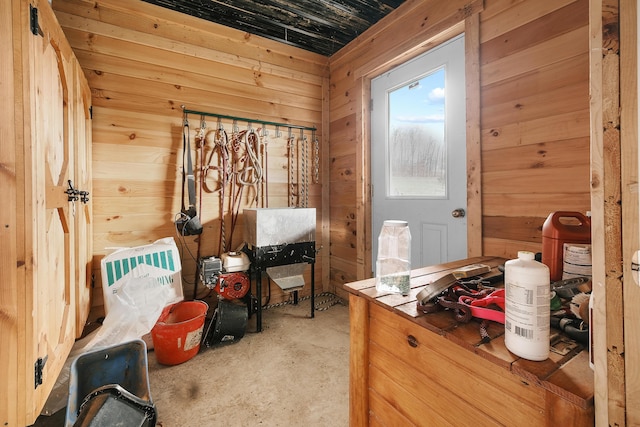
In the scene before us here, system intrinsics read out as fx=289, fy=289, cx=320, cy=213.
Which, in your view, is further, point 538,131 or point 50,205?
point 538,131

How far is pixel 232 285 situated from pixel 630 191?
237 cm

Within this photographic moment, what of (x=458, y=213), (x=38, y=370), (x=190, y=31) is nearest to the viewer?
(x=38, y=370)

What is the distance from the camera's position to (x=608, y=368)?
0.48 m

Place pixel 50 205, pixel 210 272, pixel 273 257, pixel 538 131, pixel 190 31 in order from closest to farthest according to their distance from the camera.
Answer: pixel 50 205
pixel 538 131
pixel 210 272
pixel 273 257
pixel 190 31


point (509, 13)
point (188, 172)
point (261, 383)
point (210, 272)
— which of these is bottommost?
point (261, 383)

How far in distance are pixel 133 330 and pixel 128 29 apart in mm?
2339

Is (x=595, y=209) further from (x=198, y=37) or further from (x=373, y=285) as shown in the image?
(x=198, y=37)

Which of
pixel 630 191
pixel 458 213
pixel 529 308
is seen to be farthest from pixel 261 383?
pixel 630 191

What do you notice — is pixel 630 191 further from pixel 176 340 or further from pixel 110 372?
pixel 176 340

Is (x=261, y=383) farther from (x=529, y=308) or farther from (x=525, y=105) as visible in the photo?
(x=525, y=105)

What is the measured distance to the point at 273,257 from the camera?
8.13 ft

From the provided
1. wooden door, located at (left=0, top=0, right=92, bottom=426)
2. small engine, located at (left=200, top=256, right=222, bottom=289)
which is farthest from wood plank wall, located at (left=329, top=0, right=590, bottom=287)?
wooden door, located at (left=0, top=0, right=92, bottom=426)

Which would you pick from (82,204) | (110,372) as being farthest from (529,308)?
(82,204)

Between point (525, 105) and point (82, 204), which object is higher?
point (525, 105)
